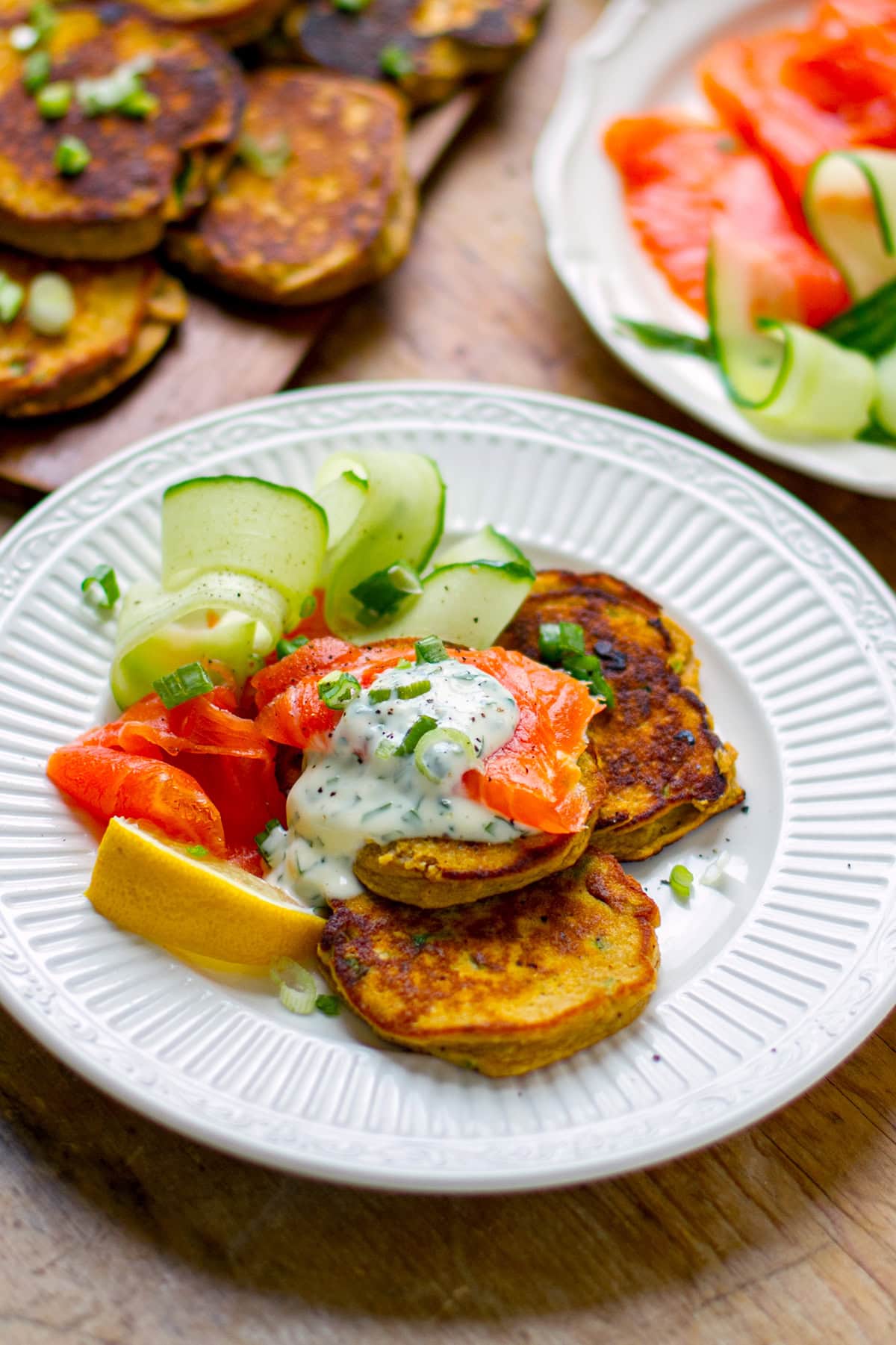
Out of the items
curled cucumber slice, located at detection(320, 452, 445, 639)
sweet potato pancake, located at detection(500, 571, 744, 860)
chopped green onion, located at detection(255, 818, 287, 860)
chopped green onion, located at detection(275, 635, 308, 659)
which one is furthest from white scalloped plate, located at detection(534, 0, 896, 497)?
chopped green onion, located at detection(255, 818, 287, 860)

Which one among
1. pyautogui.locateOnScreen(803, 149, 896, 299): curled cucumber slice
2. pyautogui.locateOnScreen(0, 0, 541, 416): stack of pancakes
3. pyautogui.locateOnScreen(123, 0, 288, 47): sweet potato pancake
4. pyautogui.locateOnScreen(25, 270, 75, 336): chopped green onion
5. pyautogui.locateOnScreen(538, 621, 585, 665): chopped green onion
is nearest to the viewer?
pyautogui.locateOnScreen(538, 621, 585, 665): chopped green onion

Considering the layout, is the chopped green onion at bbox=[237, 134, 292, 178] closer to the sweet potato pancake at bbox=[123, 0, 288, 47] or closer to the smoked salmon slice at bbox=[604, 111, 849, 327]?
the sweet potato pancake at bbox=[123, 0, 288, 47]

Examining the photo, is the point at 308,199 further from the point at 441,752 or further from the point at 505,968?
the point at 505,968

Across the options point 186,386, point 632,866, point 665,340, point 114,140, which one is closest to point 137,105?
point 114,140

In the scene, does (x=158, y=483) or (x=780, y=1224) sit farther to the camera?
(x=158, y=483)

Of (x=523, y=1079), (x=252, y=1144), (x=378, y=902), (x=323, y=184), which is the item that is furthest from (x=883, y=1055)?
(x=323, y=184)

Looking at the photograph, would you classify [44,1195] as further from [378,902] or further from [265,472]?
[265,472]
